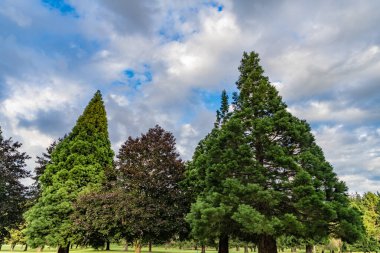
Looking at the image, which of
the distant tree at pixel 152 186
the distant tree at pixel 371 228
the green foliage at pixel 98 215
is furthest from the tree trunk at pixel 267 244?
the distant tree at pixel 371 228

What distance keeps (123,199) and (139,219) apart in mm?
2030

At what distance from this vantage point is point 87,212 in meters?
23.7

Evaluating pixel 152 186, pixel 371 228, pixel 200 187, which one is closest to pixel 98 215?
pixel 152 186

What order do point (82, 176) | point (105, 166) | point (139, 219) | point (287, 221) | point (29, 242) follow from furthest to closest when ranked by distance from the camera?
point (105, 166) < point (82, 176) < point (29, 242) < point (139, 219) < point (287, 221)

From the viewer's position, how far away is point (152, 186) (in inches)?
953

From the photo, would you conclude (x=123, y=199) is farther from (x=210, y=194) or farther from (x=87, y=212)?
(x=210, y=194)

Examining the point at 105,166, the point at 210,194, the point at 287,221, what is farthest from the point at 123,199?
the point at 287,221

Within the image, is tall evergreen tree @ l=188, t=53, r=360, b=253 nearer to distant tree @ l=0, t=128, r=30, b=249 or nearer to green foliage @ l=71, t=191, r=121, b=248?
green foliage @ l=71, t=191, r=121, b=248

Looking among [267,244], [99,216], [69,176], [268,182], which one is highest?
[69,176]

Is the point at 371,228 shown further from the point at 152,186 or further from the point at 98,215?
the point at 98,215

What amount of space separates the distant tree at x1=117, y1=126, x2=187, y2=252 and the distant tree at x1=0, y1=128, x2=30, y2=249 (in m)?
12.4

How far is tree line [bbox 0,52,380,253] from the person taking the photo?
652 inches

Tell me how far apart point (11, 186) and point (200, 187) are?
19.9 meters

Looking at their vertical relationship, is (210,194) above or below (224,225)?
above
